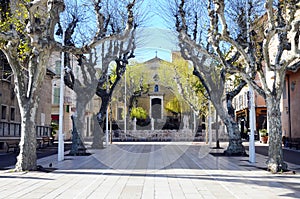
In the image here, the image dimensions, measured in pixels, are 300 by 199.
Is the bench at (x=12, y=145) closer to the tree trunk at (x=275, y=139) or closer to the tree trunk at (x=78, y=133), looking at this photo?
the tree trunk at (x=78, y=133)

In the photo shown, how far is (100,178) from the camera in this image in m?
9.27

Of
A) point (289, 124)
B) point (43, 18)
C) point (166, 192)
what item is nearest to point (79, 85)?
point (43, 18)

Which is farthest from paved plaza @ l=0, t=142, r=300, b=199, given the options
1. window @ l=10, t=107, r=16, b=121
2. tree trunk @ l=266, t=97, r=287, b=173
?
window @ l=10, t=107, r=16, b=121

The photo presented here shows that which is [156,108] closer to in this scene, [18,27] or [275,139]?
[18,27]

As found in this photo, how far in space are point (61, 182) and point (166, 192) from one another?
282 cm

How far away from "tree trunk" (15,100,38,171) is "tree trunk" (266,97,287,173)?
706 cm

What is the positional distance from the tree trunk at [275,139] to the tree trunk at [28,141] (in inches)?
278

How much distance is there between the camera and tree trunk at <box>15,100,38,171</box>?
10.2 m

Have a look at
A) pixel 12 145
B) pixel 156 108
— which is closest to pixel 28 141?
pixel 12 145

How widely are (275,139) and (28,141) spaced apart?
728 cm

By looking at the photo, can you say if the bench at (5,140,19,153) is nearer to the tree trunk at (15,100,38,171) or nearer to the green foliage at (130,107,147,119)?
the tree trunk at (15,100,38,171)

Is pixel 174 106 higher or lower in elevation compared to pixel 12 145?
higher

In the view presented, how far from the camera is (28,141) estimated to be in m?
10.2

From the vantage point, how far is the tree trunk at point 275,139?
10141 millimetres
